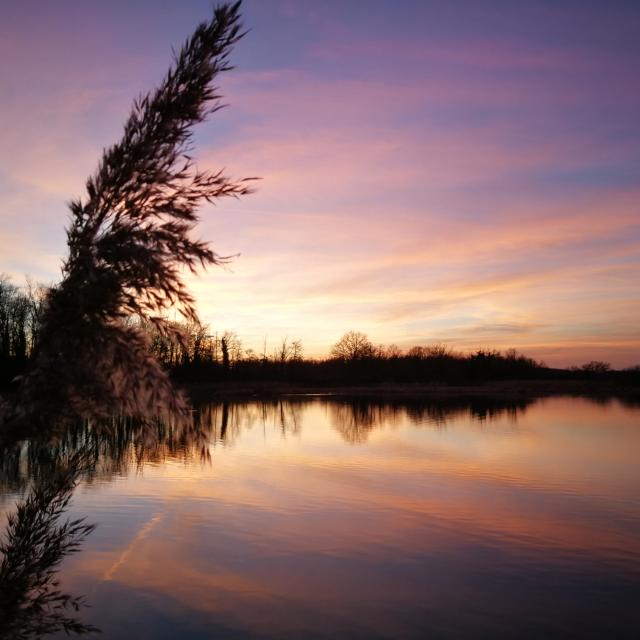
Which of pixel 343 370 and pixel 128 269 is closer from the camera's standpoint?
pixel 128 269

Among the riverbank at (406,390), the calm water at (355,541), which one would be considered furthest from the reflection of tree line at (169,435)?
the riverbank at (406,390)

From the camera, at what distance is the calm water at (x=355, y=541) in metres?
8.51

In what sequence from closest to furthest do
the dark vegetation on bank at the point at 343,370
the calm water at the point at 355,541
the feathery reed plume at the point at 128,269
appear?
the feathery reed plume at the point at 128,269, the calm water at the point at 355,541, the dark vegetation on bank at the point at 343,370

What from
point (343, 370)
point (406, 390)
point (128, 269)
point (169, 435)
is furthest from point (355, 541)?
point (343, 370)

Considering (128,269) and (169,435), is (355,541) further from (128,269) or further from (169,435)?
(128,269)

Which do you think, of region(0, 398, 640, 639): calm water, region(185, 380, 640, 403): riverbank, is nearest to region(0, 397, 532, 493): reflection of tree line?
region(0, 398, 640, 639): calm water

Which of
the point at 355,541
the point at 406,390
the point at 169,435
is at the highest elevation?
the point at 169,435

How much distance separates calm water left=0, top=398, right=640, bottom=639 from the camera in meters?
8.51

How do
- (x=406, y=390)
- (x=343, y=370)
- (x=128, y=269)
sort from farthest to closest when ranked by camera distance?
(x=343, y=370) → (x=406, y=390) → (x=128, y=269)

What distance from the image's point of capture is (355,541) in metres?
12.4

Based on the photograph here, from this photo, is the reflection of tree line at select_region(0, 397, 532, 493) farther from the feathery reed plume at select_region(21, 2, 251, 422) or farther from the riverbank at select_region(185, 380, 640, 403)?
the riverbank at select_region(185, 380, 640, 403)

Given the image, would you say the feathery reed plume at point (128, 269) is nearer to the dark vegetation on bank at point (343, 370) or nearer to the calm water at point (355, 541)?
the calm water at point (355, 541)

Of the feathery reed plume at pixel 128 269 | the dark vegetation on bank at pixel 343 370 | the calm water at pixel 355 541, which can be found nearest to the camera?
the feathery reed plume at pixel 128 269

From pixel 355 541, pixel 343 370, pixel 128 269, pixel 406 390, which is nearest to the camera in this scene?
pixel 128 269
